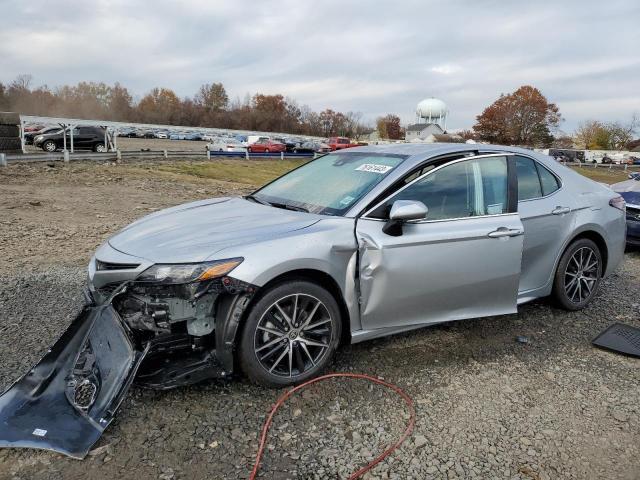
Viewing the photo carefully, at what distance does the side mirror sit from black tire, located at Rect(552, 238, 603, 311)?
1.97 m

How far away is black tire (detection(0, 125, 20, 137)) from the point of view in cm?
2098

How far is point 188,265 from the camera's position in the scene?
295 centimetres

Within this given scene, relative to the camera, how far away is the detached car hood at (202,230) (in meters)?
3.06

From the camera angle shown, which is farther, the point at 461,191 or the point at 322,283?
the point at 461,191

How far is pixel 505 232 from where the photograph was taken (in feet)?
12.6

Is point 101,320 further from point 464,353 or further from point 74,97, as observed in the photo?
point 74,97

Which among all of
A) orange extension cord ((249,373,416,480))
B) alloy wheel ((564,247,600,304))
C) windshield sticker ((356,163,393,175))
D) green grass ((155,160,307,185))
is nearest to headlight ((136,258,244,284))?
orange extension cord ((249,373,416,480))

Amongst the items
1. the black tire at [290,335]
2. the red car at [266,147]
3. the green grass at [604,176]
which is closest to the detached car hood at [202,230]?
the black tire at [290,335]

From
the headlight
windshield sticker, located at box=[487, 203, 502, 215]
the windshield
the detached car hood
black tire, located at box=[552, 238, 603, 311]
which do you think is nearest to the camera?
the headlight

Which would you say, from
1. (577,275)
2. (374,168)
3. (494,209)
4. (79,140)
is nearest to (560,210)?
(577,275)

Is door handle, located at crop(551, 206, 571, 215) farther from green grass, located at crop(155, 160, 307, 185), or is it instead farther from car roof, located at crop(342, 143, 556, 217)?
green grass, located at crop(155, 160, 307, 185)

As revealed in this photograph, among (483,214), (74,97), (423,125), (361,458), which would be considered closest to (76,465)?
(361,458)

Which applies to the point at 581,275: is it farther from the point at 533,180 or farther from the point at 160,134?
the point at 160,134

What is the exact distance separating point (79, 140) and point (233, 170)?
9924mm
